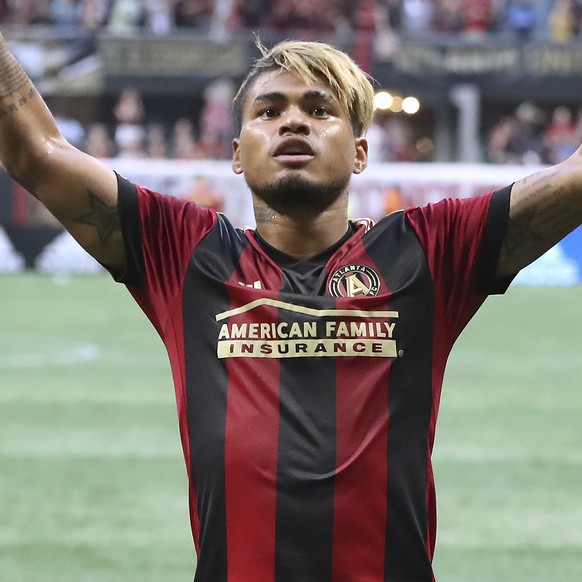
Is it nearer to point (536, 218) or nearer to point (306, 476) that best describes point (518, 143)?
point (536, 218)

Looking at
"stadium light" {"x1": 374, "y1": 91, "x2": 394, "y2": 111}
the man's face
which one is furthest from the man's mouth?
"stadium light" {"x1": 374, "y1": 91, "x2": 394, "y2": 111}

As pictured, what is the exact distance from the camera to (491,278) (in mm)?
3076

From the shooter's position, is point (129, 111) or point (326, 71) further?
point (129, 111)

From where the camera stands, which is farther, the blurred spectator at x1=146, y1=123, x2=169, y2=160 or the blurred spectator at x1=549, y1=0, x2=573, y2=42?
the blurred spectator at x1=549, y1=0, x2=573, y2=42

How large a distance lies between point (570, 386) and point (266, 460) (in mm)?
7966

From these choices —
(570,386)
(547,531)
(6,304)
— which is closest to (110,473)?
(547,531)

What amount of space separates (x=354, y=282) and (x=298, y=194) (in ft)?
0.80

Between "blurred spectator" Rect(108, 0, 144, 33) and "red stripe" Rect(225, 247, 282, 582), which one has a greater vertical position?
"blurred spectator" Rect(108, 0, 144, 33)

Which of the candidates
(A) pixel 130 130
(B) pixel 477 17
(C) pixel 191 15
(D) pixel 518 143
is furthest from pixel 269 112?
(C) pixel 191 15

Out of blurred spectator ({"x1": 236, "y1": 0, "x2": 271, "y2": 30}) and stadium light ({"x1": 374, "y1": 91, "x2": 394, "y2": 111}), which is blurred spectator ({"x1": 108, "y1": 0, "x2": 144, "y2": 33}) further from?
stadium light ({"x1": 374, "y1": 91, "x2": 394, "y2": 111})

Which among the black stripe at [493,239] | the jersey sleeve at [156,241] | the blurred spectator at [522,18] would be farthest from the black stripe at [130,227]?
the blurred spectator at [522,18]

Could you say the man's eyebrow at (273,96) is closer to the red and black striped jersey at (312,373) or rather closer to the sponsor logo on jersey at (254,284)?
the red and black striped jersey at (312,373)

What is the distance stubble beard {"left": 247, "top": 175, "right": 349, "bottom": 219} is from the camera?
3.06 m

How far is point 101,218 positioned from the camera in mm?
3035
